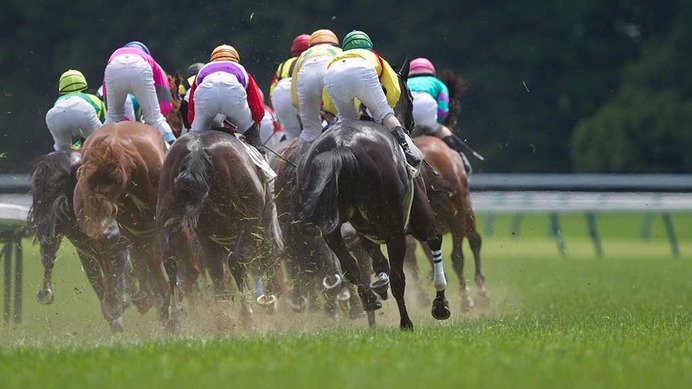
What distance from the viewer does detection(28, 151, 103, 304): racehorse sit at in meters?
12.9

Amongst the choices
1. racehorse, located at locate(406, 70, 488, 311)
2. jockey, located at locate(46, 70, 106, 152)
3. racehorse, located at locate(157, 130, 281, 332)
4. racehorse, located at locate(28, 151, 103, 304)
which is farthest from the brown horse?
racehorse, located at locate(28, 151, 103, 304)

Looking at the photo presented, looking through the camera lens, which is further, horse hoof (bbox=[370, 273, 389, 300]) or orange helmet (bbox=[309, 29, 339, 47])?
orange helmet (bbox=[309, 29, 339, 47])

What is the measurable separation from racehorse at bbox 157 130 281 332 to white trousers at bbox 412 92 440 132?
3.36 meters

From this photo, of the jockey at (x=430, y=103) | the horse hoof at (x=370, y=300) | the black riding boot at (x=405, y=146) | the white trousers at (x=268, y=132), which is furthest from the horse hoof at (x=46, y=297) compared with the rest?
the jockey at (x=430, y=103)

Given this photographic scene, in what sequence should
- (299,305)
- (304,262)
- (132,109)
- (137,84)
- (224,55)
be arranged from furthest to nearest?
(132,109) < (304,262) < (299,305) < (137,84) < (224,55)

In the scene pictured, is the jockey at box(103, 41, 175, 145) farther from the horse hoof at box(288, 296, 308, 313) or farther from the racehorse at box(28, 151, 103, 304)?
the horse hoof at box(288, 296, 308, 313)

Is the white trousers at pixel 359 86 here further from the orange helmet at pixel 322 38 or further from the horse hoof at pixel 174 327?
the orange helmet at pixel 322 38

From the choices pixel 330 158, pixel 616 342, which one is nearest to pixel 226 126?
pixel 330 158

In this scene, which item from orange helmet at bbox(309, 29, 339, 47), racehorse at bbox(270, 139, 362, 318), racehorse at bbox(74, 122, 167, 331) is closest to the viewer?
racehorse at bbox(74, 122, 167, 331)

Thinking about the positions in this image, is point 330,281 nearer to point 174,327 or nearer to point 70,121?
point 174,327

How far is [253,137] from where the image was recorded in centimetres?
1288

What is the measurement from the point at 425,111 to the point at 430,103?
116mm

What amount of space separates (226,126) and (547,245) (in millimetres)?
15686

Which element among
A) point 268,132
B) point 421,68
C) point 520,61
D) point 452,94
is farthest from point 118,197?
point 520,61
